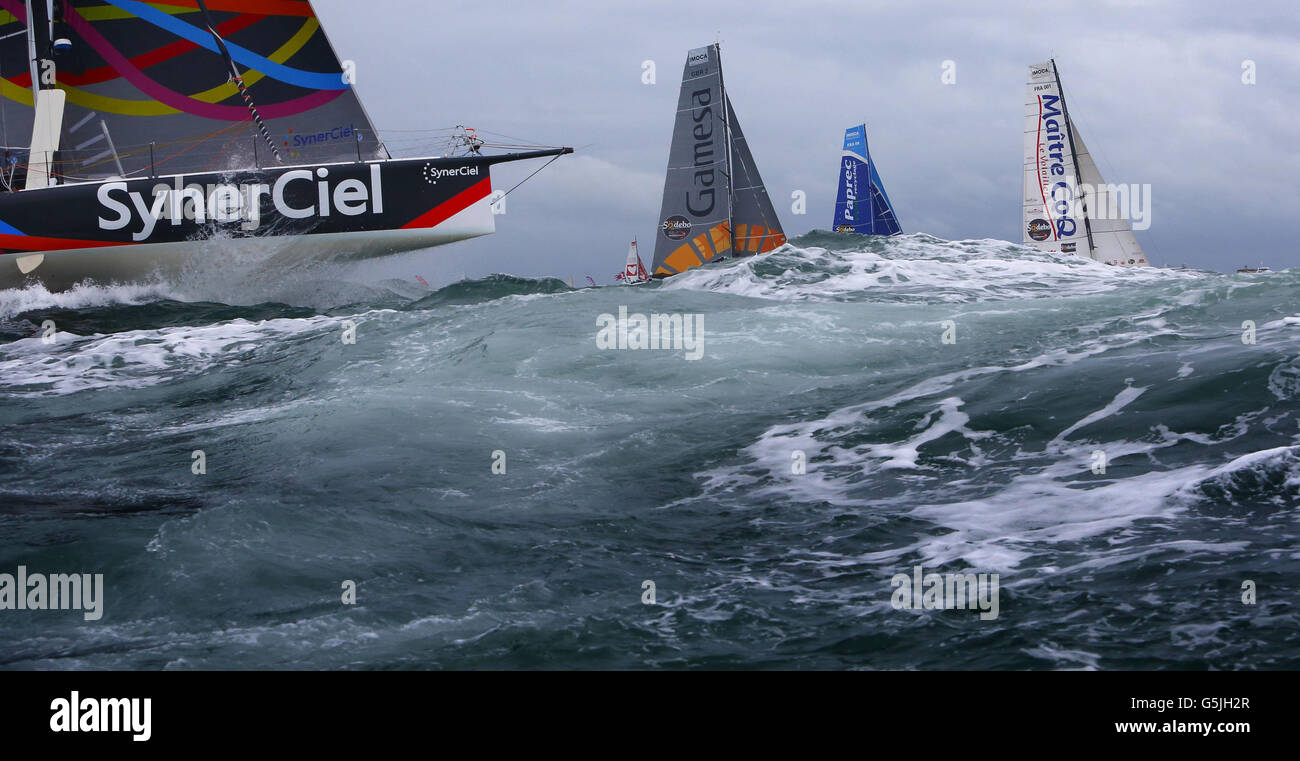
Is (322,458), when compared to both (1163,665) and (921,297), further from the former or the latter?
(921,297)

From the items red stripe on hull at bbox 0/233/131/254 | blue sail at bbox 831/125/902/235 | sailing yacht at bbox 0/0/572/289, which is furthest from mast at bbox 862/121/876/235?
red stripe on hull at bbox 0/233/131/254

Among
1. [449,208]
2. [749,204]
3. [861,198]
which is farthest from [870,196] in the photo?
[449,208]

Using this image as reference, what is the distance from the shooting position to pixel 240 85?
1969 cm

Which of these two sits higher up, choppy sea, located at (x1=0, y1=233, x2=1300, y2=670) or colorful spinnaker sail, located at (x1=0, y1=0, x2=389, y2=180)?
colorful spinnaker sail, located at (x1=0, y1=0, x2=389, y2=180)

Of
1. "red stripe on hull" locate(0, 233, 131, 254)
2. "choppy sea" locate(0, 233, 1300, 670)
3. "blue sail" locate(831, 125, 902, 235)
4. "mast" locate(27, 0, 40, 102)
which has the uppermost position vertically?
"mast" locate(27, 0, 40, 102)

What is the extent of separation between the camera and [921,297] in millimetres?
15258

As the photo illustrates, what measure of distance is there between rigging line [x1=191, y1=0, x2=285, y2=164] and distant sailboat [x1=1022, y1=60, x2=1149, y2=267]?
51.7 feet

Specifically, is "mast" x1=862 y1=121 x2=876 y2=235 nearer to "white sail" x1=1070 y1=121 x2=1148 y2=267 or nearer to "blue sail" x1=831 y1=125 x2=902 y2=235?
"blue sail" x1=831 y1=125 x2=902 y2=235

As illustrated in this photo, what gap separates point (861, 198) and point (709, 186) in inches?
252

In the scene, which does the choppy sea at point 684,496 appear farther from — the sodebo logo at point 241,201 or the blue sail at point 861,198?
the blue sail at point 861,198

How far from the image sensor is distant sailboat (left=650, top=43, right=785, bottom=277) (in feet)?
78.8

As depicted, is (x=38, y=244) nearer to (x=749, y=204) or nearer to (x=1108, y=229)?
(x=749, y=204)
